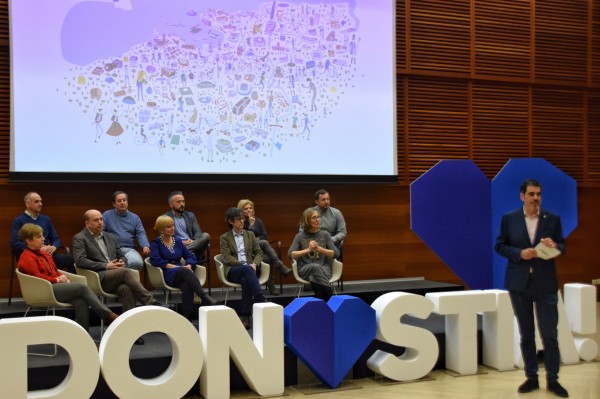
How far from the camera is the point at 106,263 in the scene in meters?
6.11

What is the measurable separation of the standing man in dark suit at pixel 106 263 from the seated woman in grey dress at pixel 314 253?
1.62 metres

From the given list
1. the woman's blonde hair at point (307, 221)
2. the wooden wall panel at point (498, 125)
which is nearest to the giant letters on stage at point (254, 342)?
the woman's blonde hair at point (307, 221)

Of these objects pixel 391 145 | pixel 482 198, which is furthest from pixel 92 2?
pixel 482 198

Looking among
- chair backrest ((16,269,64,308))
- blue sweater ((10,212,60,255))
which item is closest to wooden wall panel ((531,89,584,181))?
blue sweater ((10,212,60,255))

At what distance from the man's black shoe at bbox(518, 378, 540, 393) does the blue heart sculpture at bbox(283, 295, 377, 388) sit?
1.18 metres

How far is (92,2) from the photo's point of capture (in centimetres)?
740

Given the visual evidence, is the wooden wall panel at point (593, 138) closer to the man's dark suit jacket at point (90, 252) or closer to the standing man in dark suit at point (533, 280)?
the standing man in dark suit at point (533, 280)

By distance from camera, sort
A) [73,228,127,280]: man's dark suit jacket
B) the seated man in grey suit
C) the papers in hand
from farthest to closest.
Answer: [73,228,127,280]: man's dark suit jacket → the seated man in grey suit → the papers in hand

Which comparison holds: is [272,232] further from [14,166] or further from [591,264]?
[591,264]

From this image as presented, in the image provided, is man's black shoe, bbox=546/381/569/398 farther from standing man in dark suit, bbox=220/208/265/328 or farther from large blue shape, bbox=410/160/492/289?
large blue shape, bbox=410/160/492/289

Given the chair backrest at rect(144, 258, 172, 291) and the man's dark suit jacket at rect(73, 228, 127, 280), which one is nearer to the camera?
the man's dark suit jacket at rect(73, 228, 127, 280)

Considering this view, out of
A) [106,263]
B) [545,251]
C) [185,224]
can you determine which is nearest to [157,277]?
[106,263]

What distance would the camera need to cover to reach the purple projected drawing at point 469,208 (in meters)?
8.91

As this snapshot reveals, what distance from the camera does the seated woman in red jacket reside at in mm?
5465
